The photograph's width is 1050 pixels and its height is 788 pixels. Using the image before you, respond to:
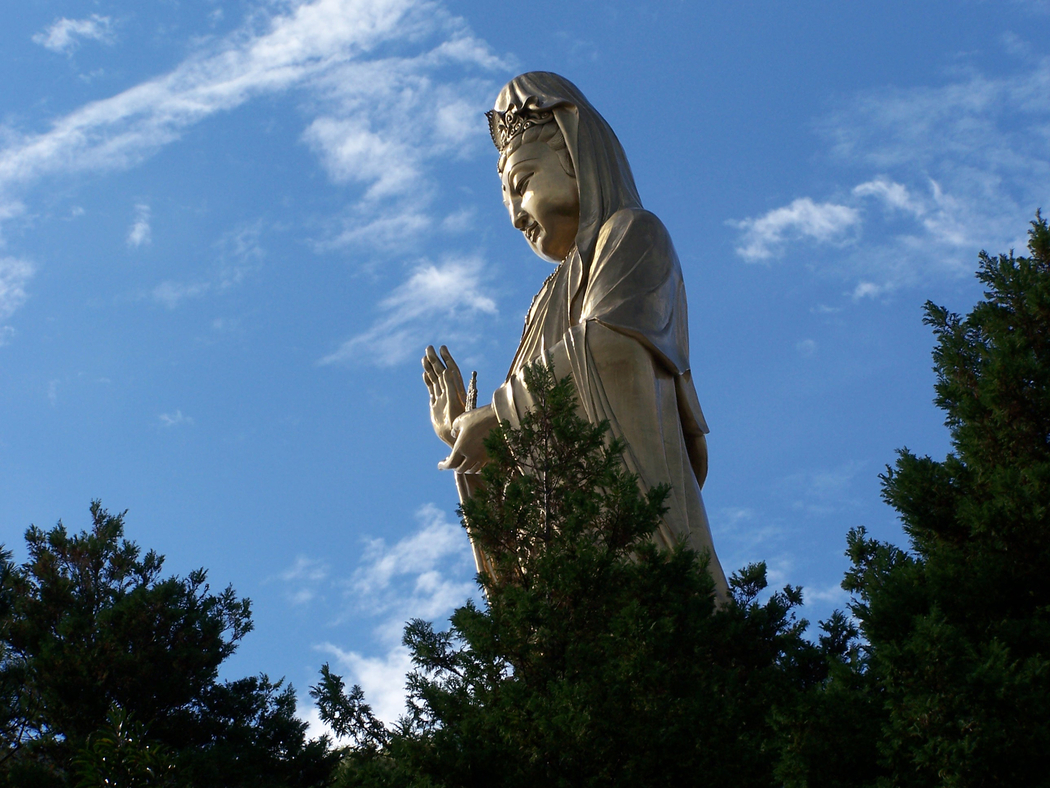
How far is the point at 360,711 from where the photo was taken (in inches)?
243

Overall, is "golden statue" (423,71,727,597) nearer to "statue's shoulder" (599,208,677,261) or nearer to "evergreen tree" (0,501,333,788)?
"statue's shoulder" (599,208,677,261)

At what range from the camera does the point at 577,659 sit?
214 inches

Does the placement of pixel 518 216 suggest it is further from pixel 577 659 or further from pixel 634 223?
pixel 577 659

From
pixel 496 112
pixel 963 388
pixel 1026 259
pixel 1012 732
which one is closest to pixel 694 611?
pixel 1012 732

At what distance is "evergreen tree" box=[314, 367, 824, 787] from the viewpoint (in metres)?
5.24

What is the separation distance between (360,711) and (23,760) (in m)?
2.58

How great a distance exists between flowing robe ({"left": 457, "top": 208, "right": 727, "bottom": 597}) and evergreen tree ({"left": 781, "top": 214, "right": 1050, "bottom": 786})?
182cm

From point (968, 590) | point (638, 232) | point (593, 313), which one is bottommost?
point (968, 590)

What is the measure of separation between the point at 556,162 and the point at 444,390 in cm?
190

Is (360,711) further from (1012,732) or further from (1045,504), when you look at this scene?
(1045,504)

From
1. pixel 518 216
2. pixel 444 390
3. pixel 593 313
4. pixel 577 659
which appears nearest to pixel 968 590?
pixel 577 659

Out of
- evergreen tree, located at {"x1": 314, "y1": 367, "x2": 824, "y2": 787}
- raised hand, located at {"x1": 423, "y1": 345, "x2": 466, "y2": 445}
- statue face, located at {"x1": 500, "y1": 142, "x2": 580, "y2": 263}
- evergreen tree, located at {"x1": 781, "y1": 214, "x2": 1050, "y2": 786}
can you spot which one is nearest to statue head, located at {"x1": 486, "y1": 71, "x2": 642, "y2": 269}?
statue face, located at {"x1": 500, "y1": 142, "x2": 580, "y2": 263}

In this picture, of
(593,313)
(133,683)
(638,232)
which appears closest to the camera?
(133,683)

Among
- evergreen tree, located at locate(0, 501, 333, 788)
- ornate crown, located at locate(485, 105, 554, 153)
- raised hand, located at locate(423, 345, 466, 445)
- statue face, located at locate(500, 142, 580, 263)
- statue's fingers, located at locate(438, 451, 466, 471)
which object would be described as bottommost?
evergreen tree, located at locate(0, 501, 333, 788)
